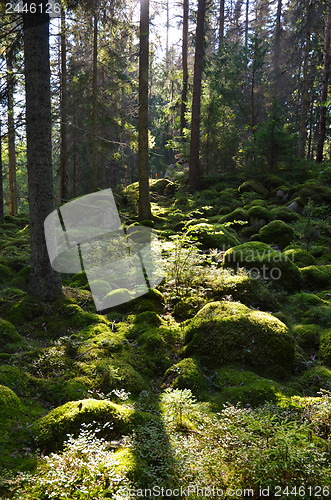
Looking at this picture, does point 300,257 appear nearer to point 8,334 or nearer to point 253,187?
point 8,334

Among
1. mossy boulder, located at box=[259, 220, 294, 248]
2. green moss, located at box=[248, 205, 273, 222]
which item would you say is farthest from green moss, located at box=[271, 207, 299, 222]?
mossy boulder, located at box=[259, 220, 294, 248]

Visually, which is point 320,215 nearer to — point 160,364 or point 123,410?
point 160,364

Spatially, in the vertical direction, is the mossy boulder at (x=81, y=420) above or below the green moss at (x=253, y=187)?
below

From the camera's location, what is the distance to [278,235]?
984cm

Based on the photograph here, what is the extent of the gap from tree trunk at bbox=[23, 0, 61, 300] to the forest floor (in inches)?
39.8

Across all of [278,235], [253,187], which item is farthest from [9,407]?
[253,187]

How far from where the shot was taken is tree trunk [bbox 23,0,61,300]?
17.4 ft

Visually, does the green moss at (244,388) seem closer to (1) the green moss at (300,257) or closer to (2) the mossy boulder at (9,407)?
(2) the mossy boulder at (9,407)

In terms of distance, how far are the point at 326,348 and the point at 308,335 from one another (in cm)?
52

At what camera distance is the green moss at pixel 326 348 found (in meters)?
4.56

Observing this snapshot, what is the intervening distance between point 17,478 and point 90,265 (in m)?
6.62

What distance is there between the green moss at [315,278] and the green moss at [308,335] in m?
2.16

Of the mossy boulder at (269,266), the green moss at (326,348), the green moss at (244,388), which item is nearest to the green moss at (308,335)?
the green moss at (326,348)

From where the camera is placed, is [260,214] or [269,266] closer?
[269,266]
